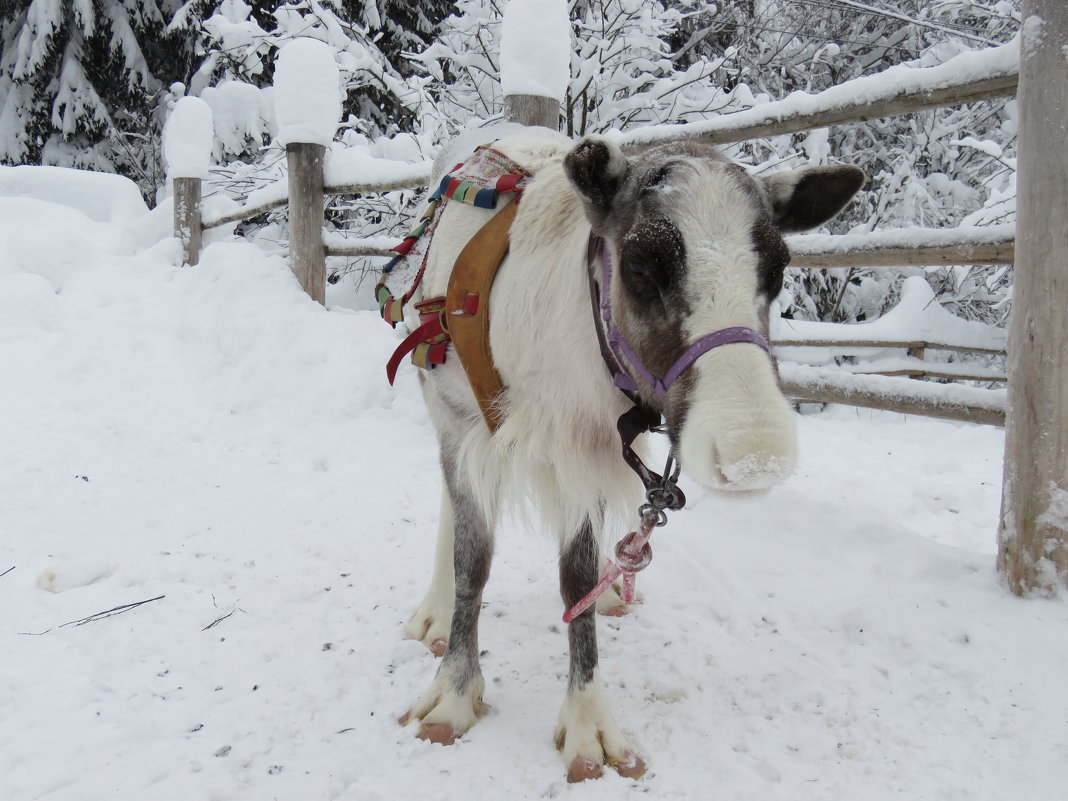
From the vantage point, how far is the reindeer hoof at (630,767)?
176cm

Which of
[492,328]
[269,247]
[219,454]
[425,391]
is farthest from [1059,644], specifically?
[269,247]

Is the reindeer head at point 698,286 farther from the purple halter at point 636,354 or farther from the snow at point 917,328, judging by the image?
the snow at point 917,328

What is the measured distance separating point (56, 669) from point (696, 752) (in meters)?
1.78

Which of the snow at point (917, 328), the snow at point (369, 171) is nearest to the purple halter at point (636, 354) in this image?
the snow at point (369, 171)

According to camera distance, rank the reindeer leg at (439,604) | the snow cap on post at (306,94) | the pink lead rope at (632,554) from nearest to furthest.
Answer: the pink lead rope at (632,554)
the reindeer leg at (439,604)
the snow cap on post at (306,94)

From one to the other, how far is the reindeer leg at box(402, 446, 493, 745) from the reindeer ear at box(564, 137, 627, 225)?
908mm

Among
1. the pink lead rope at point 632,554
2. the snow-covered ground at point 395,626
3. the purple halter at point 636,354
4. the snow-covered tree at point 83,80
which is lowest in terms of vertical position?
the snow-covered ground at point 395,626

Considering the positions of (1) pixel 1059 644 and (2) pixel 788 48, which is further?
(2) pixel 788 48

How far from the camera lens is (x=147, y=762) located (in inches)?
67.7

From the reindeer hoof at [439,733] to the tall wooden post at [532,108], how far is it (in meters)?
2.98

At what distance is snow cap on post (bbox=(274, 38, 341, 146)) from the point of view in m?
5.10

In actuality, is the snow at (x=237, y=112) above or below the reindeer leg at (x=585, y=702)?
above

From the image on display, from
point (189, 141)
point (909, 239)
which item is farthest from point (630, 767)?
point (189, 141)

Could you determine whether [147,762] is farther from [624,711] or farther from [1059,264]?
[1059,264]
